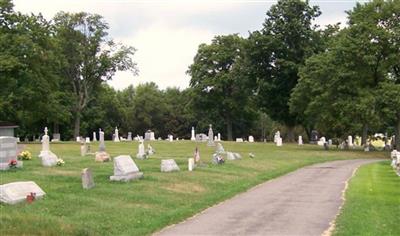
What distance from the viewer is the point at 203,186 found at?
20.2 meters

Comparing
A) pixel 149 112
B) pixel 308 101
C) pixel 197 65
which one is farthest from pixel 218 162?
pixel 149 112

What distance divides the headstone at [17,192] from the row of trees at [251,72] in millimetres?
33883

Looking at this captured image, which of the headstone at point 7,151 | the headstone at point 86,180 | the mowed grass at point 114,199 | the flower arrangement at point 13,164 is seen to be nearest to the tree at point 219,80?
the mowed grass at point 114,199

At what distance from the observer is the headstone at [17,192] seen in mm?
12906

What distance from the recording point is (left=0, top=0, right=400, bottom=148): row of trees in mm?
46906

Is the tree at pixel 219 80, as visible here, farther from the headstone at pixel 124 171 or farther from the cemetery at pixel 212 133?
the headstone at pixel 124 171

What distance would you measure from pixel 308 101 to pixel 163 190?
39.3m

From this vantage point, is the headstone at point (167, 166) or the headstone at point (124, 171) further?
the headstone at point (167, 166)

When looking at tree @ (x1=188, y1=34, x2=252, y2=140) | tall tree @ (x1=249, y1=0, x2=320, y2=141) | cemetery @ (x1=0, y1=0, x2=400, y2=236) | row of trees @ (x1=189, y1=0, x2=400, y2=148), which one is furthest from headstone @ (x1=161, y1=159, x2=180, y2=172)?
tree @ (x1=188, y1=34, x2=252, y2=140)

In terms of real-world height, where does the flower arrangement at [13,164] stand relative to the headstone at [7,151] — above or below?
below

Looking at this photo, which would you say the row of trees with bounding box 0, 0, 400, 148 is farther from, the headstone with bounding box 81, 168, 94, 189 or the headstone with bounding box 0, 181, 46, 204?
the headstone with bounding box 0, 181, 46, 204

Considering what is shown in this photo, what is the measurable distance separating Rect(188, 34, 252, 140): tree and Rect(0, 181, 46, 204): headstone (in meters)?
67.7

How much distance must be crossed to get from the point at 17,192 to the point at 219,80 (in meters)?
69.4

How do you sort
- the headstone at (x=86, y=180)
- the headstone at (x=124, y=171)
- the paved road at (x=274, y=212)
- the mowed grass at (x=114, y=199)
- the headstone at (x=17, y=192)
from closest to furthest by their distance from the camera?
1. the mowed grass at (x=114, y=199)
2. the paved road at (x=274, y=212)
3. the headstone at (x=17, y=192)
4. the headstone at (x=86, y=180)
5. the headstone at (x=124, y=171)
